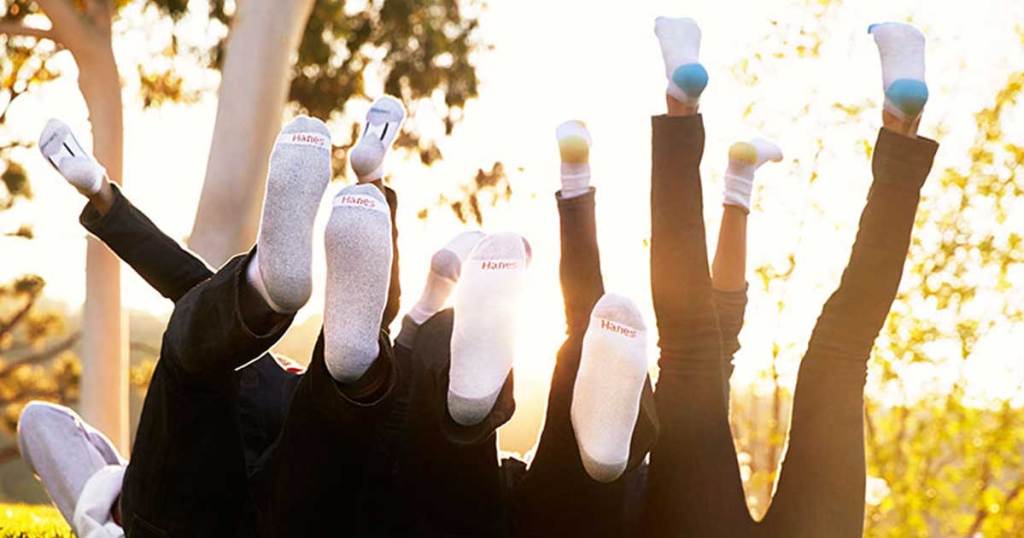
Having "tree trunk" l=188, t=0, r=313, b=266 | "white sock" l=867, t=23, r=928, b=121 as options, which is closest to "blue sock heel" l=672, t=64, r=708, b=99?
"white sock" l=867, t=23, r=928, b=121

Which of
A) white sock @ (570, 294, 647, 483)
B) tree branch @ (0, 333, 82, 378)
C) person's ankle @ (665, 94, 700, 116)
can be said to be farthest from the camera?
tree branch @ (0, 333, 82, 378)

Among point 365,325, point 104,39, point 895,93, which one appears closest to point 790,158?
point 104,39

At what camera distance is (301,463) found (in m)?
1.66

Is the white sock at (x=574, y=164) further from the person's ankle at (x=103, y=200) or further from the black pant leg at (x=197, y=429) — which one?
the person's ankle at (x=103, y=200)

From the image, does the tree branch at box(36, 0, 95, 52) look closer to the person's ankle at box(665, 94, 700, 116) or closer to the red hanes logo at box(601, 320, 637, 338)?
the person's ankle at box(665, 94, 700, 116)

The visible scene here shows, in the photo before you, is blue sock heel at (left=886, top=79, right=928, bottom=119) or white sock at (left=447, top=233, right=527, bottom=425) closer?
white sock at (left=447, top=233, right=527, bottom=425)

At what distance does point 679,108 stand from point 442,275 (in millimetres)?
698

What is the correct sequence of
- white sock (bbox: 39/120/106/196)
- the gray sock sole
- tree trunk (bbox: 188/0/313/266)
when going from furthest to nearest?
1. tree trunk (bbox: 188/0/313/266)
2. white sock (bbox: 39/120/106/196)
3. the gray sock sole

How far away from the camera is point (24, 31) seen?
7.75 meters

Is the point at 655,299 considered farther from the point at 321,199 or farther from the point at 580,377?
the point at 321,199

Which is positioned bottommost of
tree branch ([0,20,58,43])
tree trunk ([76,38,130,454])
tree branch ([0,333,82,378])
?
tree branch ([0,333,82,378])

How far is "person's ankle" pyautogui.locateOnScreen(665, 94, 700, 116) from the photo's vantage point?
183cm

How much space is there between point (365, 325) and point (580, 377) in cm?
30

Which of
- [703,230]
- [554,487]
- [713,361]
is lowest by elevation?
[554,487]
